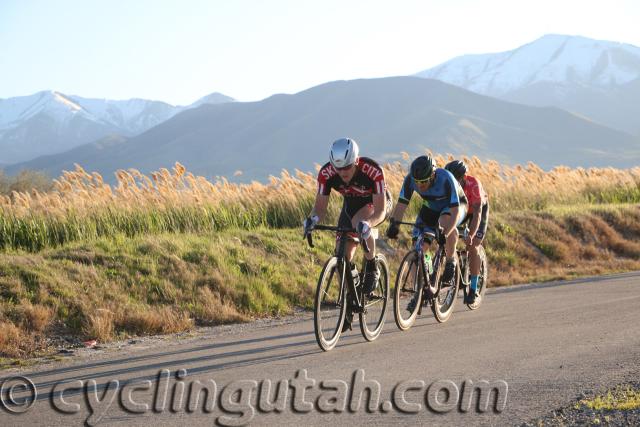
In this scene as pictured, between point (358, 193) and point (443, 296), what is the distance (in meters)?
2.63

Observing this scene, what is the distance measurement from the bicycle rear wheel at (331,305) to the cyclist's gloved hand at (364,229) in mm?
475

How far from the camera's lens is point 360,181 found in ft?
28.4

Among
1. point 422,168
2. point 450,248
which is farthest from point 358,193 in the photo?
point 450,248

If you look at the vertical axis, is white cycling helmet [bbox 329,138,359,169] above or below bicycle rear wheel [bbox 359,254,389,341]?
above

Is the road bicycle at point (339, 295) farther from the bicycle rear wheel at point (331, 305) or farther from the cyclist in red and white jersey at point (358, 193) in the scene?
the cyclist in red and white jersey at point (358, 193)

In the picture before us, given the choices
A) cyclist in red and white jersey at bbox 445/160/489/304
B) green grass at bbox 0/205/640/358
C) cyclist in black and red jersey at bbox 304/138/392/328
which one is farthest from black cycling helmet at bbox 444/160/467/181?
green grass at bbox 0/205/640/358

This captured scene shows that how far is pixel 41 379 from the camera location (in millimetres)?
7320

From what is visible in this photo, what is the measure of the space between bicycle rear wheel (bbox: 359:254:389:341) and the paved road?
17 cm

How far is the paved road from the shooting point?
19.6 feet

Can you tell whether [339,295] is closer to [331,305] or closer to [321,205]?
[331,305]

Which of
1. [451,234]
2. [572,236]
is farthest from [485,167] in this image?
[451,234]

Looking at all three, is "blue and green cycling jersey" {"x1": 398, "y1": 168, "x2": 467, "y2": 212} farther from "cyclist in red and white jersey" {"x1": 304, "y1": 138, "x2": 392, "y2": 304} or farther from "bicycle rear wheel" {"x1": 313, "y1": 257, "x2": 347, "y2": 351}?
"bicycle rear wheel" {"x1": 313, "y1": 257, "x2": 347, "y2": 351}

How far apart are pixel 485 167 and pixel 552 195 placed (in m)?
2.23

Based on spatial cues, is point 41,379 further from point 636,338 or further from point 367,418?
point 636,338
